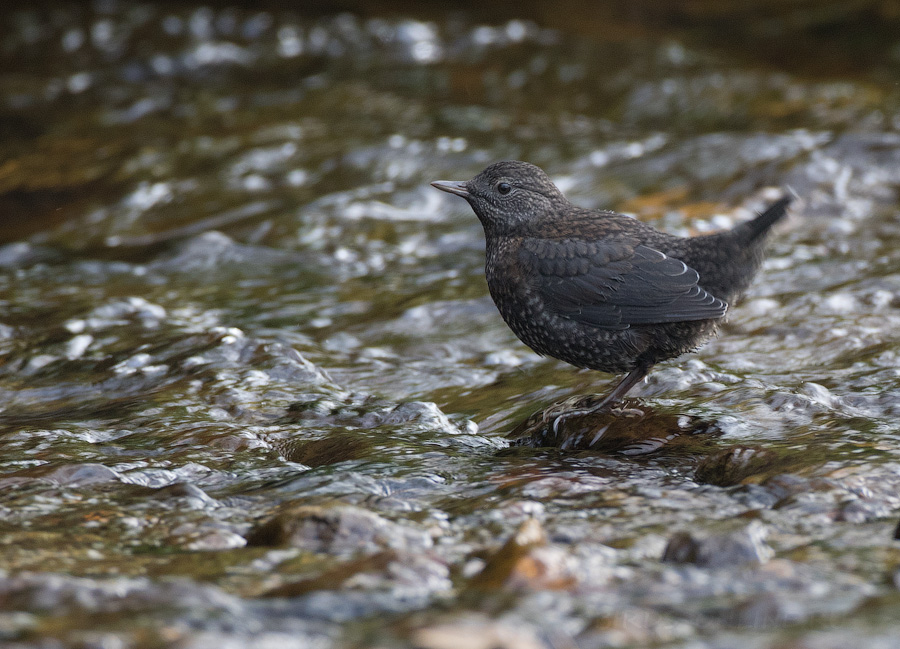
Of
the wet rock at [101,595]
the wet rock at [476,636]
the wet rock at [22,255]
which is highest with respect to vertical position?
the wet rock at [22,255]

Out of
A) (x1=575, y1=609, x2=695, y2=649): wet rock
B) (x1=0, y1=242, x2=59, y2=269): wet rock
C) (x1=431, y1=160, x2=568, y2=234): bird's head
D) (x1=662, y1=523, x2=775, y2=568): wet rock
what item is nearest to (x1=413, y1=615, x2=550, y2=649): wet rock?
(x1=575, y1=609, x2=695, y2=649): wet rock

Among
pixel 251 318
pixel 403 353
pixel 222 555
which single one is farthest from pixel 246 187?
pixel 222 555

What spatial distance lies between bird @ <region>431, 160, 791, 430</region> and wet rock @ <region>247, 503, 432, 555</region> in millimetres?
1480

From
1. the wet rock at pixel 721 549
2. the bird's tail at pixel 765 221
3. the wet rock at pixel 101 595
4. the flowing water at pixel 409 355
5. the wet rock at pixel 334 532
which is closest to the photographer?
the wet rock at pixel 101 595

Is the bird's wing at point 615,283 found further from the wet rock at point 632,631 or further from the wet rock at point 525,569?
the wet rock at point 632,631

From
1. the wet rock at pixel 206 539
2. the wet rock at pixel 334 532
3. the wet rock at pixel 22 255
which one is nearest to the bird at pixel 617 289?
the wet rock at pixel 334 532

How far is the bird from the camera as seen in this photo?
4391mm

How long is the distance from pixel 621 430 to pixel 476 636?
2111 mm

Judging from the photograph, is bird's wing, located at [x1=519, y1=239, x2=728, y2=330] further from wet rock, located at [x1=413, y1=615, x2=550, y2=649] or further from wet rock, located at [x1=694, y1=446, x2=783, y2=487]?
wet rock, located at [x1=413, y1=615, x2=550, y2=649]

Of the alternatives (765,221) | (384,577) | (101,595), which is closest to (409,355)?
(765,221)

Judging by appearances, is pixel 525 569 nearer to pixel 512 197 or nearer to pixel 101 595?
pixel 101 595

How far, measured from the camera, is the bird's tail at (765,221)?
3.93 metres

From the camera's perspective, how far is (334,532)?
291 centimetres

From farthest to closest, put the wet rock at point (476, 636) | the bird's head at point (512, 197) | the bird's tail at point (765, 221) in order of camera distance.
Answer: the bird's head at point (512, 197), the bird's tail at point (765, 221), the wet rock at point (476, 636)
